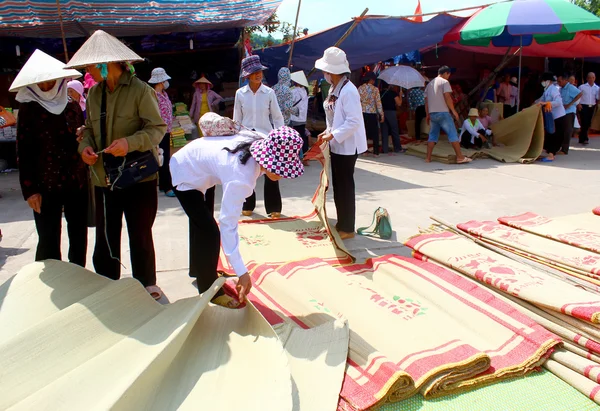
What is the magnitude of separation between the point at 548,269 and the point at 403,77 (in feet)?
25.2

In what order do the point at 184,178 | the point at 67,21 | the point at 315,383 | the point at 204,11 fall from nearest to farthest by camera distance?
the point at 315,383 → the point at 184,178 → the point at 67,21 → the point at 204,11

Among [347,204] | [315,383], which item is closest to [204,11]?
[347,204]

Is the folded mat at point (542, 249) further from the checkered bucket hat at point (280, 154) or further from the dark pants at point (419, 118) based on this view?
the dark pants at point (419, 118)

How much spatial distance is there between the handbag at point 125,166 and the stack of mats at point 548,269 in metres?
1.90

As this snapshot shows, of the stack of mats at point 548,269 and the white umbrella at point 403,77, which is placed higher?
the white umbrella at point 403,77

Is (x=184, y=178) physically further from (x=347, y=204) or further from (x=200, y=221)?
(x=347, y=204)

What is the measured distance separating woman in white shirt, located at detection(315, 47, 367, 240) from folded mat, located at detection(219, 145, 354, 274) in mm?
129

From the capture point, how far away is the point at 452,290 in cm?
318

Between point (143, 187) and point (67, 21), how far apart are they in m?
5.32

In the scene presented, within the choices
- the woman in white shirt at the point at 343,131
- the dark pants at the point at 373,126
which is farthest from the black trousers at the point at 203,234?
the dark pants at the point at 373,126

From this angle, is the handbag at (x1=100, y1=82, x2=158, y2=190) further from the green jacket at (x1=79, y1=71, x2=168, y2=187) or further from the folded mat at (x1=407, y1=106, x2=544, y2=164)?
the folded mat at (x1=407, y1=106, x2=544, y2=164)

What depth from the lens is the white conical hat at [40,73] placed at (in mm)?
2996

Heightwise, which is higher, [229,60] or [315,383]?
[229,60]

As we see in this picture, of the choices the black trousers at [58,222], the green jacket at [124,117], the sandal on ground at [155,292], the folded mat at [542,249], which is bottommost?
the sandal on ground at [155,292]
